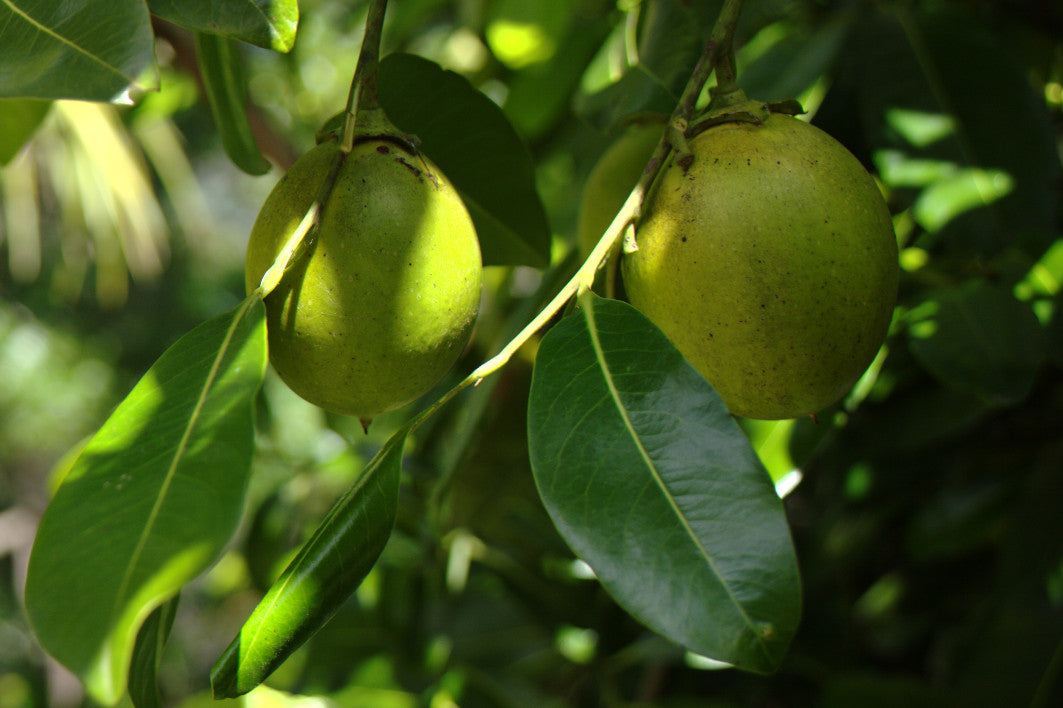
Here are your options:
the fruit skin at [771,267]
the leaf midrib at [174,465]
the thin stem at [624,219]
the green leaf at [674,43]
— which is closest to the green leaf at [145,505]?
the leaf midrib at [174,465]

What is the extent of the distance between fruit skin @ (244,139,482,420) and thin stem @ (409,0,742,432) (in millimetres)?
39

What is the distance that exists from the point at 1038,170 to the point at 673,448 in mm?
619

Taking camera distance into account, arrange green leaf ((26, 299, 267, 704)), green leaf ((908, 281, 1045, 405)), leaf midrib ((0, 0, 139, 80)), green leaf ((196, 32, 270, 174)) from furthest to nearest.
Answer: green leaf ((908, 281, 1045, 405)) < green leaf ((196, 32, 270, 174)) < leaf midrib ((0, 0, 139, 80)) < green leaf ((26, 299, 267, 704))

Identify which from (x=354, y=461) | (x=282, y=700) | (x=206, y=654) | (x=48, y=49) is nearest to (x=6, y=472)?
(x=206, y=654)

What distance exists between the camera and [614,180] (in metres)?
0.73

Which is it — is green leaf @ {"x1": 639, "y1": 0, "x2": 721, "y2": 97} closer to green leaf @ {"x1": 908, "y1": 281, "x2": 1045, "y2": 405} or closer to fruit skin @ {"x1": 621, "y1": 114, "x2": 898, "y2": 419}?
fruit skin @ {"x1": 621, "y1": 114, "x2": 898, "y2": 419}

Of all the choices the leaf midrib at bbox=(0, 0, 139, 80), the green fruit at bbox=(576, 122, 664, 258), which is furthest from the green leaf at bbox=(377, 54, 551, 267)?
the leaf midrib at bbox=(0, 0, 139, 80)

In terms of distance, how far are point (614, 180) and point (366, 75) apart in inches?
9.2

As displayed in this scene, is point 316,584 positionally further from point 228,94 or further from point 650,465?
point 228,94

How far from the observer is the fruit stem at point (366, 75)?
1.89 feet

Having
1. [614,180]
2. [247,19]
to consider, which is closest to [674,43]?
[614,180]

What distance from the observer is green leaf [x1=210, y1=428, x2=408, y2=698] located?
48cm

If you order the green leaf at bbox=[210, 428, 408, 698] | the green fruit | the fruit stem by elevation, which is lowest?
the green leaf at bbox=[210, 428, 408, 698]

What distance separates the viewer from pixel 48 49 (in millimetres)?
527
